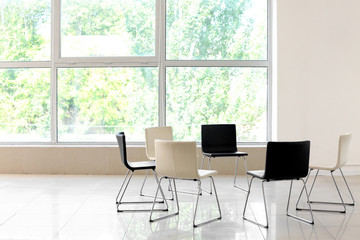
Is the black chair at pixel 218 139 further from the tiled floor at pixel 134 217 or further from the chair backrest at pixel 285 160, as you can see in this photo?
the chair backrest at pixel 285 160

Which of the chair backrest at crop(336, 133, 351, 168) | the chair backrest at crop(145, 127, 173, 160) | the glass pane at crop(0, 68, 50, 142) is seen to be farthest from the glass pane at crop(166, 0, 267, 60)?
the chair backrest at crop(336, 133, 351, 168)

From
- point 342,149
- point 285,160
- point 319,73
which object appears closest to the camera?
point 285,160

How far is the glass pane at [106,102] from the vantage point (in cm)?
767

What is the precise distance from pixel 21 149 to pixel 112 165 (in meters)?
1.59

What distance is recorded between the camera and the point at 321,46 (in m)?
7.12

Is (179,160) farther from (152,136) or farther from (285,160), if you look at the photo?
(152,136)

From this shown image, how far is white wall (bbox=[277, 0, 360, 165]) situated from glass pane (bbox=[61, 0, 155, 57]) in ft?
8.19

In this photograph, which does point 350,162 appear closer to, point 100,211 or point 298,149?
point 298,149

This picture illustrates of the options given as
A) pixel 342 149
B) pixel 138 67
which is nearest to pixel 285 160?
pixel 342 149

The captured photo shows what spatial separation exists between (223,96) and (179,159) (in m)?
3.57

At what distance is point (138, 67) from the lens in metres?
7.66

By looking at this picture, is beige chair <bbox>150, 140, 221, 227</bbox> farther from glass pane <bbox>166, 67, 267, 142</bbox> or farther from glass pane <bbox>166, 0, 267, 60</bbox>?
glass pane <bbox>166, 0, 267, 60</bbox>

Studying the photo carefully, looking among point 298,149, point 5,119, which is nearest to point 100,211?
point 298,149

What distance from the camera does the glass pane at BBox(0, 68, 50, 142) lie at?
25.4 ft
